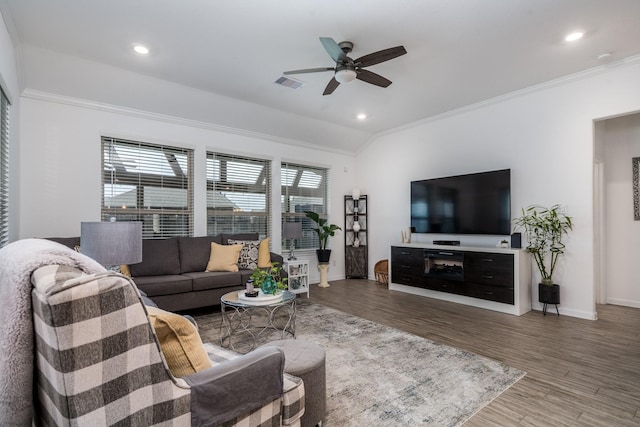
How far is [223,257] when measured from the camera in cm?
458

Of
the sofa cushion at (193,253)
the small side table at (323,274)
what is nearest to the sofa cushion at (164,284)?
the sofa cushion at (193,253)

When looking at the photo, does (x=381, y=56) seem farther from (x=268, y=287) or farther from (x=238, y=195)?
(x=238, y=195)

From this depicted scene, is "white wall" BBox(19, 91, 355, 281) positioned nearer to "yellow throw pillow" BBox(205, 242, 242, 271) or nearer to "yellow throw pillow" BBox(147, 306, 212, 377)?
"yellow throw pillow" BBox(205, 242, 242, 271)

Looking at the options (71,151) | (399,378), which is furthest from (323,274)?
(71,151)

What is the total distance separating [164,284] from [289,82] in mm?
2899

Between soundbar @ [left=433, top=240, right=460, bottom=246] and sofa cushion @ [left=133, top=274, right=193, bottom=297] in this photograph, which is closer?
sofa cushion @ [left=133, top=274, right=193, bottom=297]

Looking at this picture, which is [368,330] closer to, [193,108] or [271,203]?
[271,203]

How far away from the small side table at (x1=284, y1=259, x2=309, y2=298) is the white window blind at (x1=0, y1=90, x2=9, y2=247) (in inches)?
131

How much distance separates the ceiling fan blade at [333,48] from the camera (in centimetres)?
272

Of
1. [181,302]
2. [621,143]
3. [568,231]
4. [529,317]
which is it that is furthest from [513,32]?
[181,302]

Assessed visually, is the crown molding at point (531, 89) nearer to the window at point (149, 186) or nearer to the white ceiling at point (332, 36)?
the white ceiling at point (332, 36)

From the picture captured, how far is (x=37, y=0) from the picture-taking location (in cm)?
263

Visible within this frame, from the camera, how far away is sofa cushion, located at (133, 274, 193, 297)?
12.2 feet

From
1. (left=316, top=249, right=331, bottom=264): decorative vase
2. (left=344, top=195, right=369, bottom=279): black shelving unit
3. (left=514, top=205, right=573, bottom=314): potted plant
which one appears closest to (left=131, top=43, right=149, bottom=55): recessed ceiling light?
(left=316, top=249, right=331, bottom=264): decorative vase
